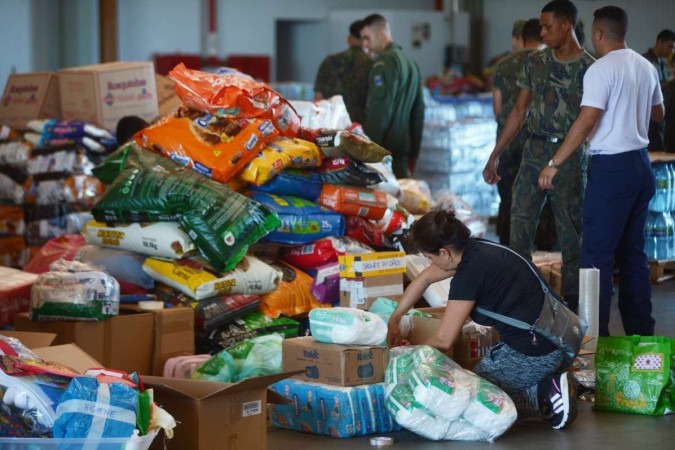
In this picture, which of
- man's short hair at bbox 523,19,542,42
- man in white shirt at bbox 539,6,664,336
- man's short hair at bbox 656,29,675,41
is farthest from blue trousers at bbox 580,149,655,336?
man's short hair at bbox 656,29,675,41

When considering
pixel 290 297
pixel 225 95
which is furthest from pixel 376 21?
pixel 290 297

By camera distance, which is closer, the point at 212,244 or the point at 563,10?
the point at 212,244

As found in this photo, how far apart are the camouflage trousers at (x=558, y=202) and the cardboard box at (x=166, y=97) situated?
3582 millimetres

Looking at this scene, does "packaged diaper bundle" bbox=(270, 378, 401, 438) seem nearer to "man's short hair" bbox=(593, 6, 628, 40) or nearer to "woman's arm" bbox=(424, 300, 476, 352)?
"woman's arm" bbox=(424, 300, 476, 352)

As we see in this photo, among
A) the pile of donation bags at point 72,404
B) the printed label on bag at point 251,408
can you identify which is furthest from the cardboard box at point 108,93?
the pile of donation bags at point 72,404

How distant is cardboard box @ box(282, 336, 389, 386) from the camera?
14.9 ft

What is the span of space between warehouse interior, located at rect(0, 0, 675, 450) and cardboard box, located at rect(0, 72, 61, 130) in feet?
0.04

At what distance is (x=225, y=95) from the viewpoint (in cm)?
623

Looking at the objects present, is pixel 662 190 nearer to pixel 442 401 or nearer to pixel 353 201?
pixel 353 201

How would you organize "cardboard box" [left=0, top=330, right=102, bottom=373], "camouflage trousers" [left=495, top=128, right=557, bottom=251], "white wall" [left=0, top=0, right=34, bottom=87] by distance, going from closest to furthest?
"cardboard box" [left=0, top=330, right=102, bottom=373] → "camouflage trousers" [left=495, top=128, right=557, bottom=251] → "white wall" [left=0, top=0, right=34, bottom=87]

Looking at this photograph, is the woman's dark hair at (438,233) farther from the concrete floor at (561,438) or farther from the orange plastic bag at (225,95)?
the orange plastic bag at (225,95)

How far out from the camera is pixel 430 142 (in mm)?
11281

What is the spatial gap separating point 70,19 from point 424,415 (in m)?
12.1

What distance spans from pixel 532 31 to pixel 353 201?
2.27 meters
